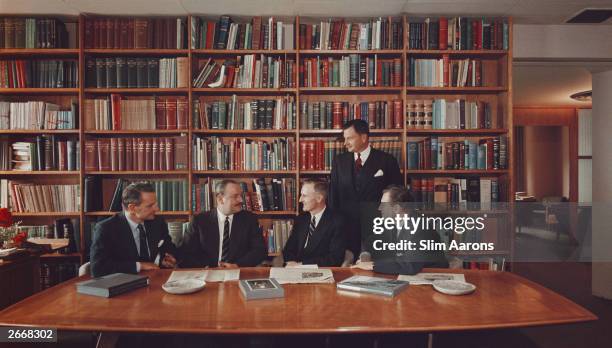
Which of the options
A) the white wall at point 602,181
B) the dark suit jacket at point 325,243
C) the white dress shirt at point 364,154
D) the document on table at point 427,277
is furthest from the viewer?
the white wall at point 602,181

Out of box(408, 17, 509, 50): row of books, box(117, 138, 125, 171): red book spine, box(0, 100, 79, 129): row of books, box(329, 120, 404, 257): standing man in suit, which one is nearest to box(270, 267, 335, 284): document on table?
box(329, 120, 404, 257): standing man in suit

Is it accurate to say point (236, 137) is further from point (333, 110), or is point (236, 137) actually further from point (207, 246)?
point (207, 246)

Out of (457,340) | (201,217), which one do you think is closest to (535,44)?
(457,340)

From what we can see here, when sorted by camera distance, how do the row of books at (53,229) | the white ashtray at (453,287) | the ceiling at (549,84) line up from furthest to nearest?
the ceiling at (549,84)
the row of books at (53,229)
the white ashtray at (453,287)

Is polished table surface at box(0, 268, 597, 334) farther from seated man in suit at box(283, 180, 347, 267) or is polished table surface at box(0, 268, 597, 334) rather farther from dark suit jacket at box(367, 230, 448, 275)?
seated man in suit at box(283, 180, 347, 267)

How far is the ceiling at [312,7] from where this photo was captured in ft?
13.1

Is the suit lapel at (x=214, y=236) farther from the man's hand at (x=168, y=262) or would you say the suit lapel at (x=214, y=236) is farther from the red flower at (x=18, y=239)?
the red flower at (x=18, y=239)

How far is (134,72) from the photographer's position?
168 inches

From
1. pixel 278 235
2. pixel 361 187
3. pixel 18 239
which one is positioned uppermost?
pixel 361 187

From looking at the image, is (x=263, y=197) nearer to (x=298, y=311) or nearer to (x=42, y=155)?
(x=42, y=155)

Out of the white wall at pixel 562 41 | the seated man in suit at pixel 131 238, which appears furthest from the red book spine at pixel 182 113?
the white wall at pixel 562 41

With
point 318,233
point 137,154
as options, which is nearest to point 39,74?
point 137,154

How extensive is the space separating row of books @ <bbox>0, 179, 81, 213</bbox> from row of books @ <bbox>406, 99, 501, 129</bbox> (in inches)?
132

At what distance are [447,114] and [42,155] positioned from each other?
3.92 m
